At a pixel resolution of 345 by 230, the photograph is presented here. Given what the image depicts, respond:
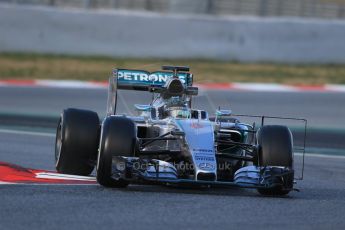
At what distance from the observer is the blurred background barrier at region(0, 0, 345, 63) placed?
73.9 feet

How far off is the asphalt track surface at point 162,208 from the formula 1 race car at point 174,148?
0.15 meters

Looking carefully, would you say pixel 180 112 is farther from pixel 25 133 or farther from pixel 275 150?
pixel 25 133

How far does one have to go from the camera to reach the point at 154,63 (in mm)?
22016

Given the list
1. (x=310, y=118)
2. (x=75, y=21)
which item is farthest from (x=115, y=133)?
(x=75, y=21)

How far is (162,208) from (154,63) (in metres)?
14.2

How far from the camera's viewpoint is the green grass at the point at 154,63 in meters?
21.4

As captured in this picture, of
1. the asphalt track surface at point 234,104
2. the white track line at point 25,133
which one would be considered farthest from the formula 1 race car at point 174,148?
the asphalt track surface at point 234,104

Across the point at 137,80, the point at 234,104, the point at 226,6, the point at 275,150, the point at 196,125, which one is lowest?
the point at 234,104

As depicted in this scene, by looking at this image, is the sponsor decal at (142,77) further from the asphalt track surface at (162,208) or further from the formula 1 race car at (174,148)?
the asphalt track surface at (162,208)

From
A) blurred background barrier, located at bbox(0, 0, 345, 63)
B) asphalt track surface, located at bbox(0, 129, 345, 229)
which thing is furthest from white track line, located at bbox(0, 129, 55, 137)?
blurred background barrier, located at bbox(0, 0, 345, 63)

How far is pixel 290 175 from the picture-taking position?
8953mm

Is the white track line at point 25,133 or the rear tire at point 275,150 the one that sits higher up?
the rear tire at point 275,150

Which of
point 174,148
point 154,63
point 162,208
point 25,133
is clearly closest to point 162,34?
point 154,63

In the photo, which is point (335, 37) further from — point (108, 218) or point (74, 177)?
point (108, 218)
